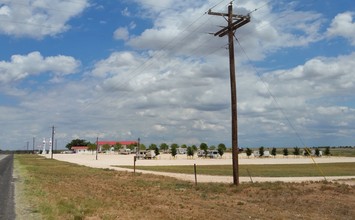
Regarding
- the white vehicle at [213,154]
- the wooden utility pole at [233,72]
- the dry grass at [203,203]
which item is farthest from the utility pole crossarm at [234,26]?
the white vehicle at [213,154]

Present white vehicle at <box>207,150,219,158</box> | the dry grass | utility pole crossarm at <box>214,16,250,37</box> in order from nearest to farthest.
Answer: the dry grass, utility pole crossarm at <box>214,16,250,37</box>, white vehicle at <box>207,150,219,158</box>

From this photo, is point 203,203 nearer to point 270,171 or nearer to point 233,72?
point 233,72

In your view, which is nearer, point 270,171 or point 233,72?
point 233,72

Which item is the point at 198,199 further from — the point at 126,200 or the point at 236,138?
the point at 236,138

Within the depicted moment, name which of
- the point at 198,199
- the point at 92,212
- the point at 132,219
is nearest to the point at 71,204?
the point at 92,212

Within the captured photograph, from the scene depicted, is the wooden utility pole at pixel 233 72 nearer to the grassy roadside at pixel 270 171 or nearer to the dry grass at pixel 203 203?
the dry grass at pixel 203 203

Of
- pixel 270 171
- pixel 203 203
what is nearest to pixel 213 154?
pixel 270 171

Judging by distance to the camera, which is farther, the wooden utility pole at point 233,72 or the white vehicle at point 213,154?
the white vehicle at point 213,154

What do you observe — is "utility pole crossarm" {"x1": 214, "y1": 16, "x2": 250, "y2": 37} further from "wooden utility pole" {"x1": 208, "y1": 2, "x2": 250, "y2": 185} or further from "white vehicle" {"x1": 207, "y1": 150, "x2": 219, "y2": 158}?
"white vehicle" {"x1": 207, "y1": 150, "x2": 219, "y2": 158}

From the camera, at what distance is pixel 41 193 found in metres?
23.4

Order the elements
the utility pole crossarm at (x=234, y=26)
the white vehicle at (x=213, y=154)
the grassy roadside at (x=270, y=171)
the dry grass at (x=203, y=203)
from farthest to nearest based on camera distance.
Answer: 1. the white vehicle at (x=213, y=154)
2. the grassy roadside at (x=270, y=171)
3. the utility pole crossarm at (x=234, y=26)
4. the dry grass at (x=203, y=203)

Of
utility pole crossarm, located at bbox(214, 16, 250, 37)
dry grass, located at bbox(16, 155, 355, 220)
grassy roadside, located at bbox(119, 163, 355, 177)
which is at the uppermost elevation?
utility pole crossarm, located at bbox(214, 16, 250, 37)

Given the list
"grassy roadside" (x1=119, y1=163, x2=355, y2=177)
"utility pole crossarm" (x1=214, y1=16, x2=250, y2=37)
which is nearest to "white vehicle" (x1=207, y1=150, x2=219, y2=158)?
"grassy roadside" (x1=119, y1=163, x2=355, y2=177)

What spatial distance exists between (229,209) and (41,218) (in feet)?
24.1
